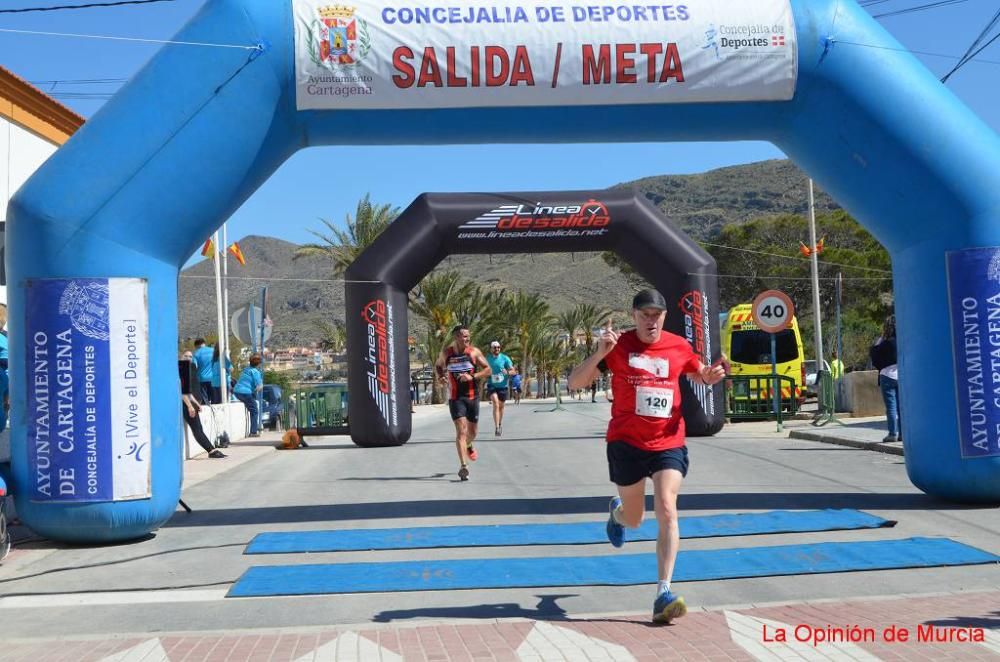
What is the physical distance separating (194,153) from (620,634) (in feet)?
17.2

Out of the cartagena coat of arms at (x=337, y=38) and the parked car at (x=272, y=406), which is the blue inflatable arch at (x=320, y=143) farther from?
the parked car at (x=272, y=406)

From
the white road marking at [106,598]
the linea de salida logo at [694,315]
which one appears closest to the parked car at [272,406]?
the linea de salida logo at [694,315]

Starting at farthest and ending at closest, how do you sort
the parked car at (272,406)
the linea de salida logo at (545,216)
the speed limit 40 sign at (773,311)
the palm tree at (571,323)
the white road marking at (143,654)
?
the palm tree at (571,323)
the parked car at (272,406)
the linea de salida logo at (545,216)
the speed limit 40 sign at (773,311)
the white road marking at (143,654)

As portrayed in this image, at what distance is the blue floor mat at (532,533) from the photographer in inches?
297

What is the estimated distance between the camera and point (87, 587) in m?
6.47

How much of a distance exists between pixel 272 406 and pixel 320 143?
46.9 ft

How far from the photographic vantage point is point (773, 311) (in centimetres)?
1683

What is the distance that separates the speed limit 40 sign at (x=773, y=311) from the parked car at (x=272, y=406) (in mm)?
10650

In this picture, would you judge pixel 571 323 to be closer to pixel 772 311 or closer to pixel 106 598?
pixel 772 311

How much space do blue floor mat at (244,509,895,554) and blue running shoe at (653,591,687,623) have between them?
235 centimetres

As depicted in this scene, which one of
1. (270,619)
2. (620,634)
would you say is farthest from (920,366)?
(270,619)

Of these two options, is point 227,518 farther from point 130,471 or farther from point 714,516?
point 714,516

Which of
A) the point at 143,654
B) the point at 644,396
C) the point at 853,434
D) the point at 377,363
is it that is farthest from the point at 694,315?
the point at 143,654

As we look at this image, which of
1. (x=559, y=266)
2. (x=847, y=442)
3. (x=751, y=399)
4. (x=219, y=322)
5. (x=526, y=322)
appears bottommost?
(x=847, y=442)
